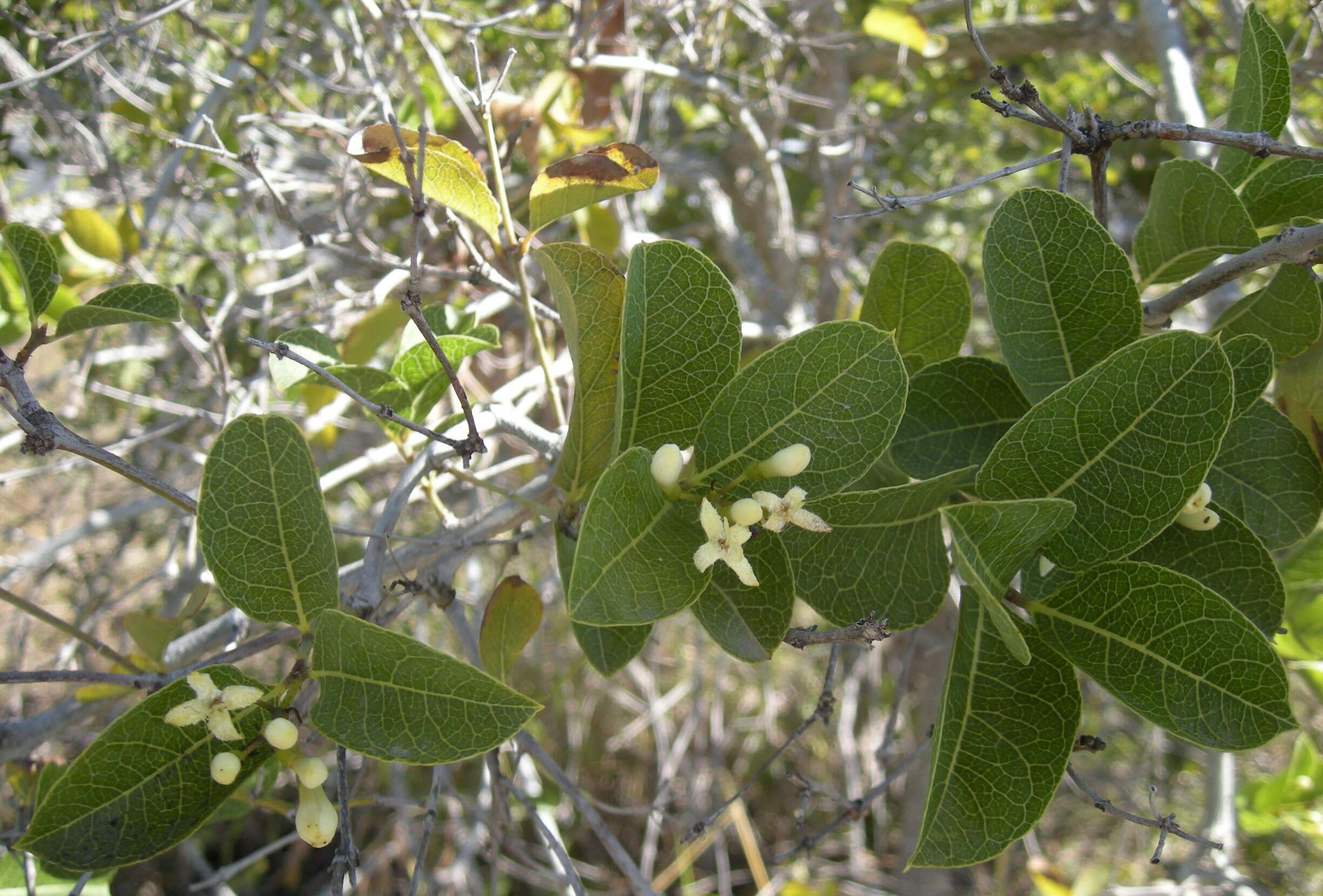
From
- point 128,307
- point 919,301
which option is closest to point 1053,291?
point 919,301

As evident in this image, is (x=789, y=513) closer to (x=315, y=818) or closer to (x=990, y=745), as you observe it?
(x=990, y=745)

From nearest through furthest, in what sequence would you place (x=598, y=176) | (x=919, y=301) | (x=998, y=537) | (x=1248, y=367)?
(x=998, y=537), (x=1248, y=367), (x=598, y=176), (x=919, y=301)

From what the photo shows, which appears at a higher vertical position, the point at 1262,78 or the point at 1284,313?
the point at 1262,78

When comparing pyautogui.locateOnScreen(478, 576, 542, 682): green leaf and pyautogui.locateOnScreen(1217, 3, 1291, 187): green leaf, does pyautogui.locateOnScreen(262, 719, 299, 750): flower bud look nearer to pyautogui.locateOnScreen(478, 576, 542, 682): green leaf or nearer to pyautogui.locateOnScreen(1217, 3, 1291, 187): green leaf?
pyautogui.locateOnScreen(478, 576, 542, 682): green leaf

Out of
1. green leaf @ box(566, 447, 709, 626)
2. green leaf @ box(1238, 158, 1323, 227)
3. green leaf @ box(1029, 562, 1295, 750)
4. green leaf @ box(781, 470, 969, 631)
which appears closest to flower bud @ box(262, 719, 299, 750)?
green leaf @ box(566, 447, 709, 626)

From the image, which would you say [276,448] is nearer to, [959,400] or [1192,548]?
[959,400]

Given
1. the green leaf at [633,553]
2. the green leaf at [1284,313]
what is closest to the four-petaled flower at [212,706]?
the green leaf at [633,553]
